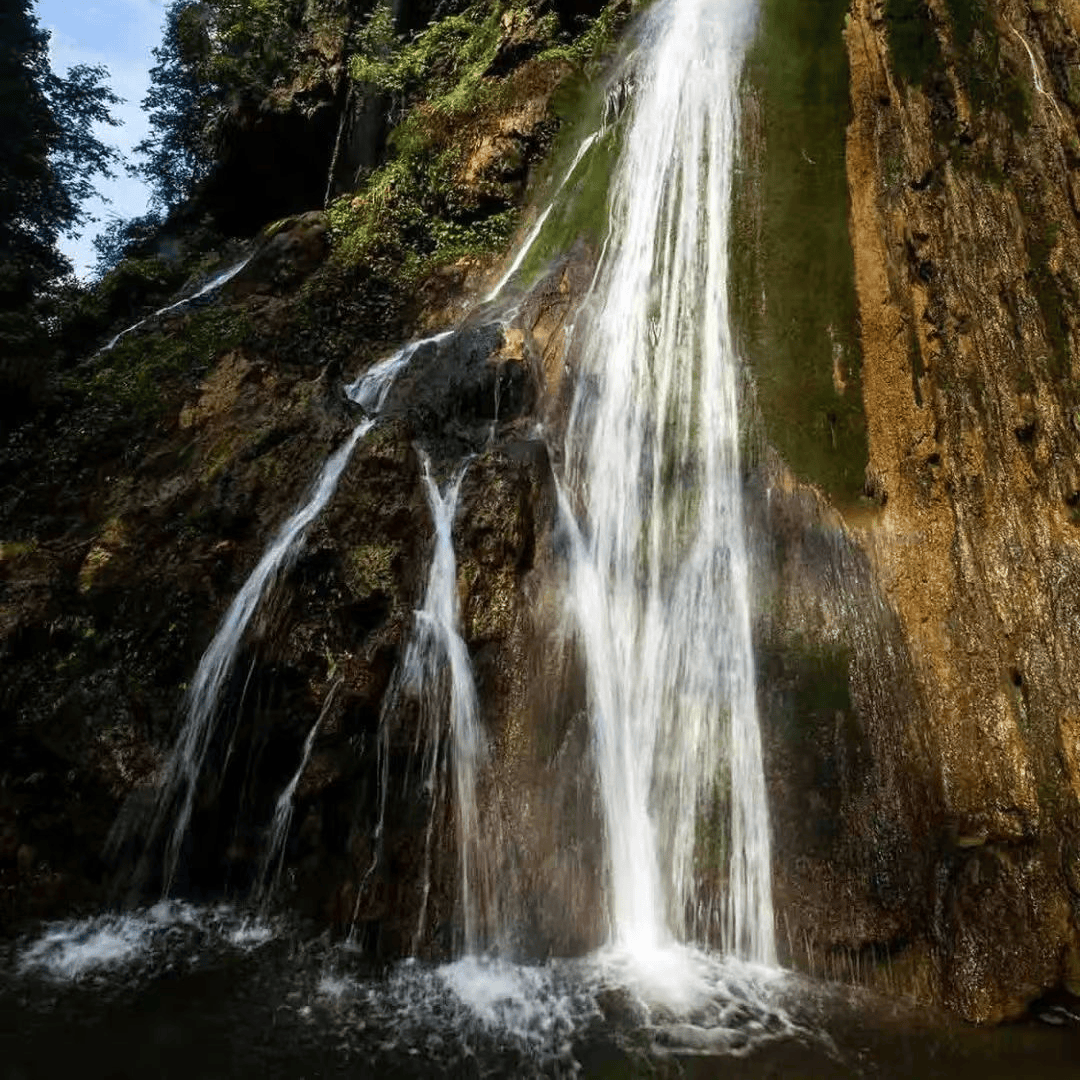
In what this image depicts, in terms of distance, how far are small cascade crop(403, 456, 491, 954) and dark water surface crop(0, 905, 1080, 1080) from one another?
1.96 feet

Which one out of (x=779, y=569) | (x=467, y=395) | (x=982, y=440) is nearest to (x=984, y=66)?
(x=982, y=440)

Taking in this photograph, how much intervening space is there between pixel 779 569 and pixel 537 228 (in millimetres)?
6591

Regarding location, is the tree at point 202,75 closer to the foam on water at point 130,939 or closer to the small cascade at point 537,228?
the small cascade at point 537,228

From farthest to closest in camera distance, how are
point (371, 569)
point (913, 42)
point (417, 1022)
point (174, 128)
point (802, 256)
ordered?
1. point (174, 128)
2. point (913, 42)
3. point (802, 256)
4. point (371, 569)
5. point (417, 1022)

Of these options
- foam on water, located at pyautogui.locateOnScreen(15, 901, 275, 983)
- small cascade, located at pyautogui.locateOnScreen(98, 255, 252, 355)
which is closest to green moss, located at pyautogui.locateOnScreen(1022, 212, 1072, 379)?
foam on water, located at pyautogui.locateOnScreen(15, 901, 275, 983)

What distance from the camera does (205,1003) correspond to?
507 centimetres

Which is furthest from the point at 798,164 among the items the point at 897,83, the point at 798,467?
the point at 798,467

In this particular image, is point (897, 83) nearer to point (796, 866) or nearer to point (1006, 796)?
point (1006, 796)

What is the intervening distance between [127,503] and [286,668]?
3204mm

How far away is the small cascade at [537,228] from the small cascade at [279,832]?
21.7 feet

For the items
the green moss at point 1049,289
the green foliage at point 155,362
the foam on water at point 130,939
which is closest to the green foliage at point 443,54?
the green foliage at point 155,362

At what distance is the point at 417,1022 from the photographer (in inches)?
196

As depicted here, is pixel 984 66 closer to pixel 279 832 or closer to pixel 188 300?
pixel 279 832

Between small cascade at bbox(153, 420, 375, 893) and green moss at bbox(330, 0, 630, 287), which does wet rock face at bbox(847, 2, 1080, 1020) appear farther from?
small cascade at bbox(153, 420, 375, 893)
